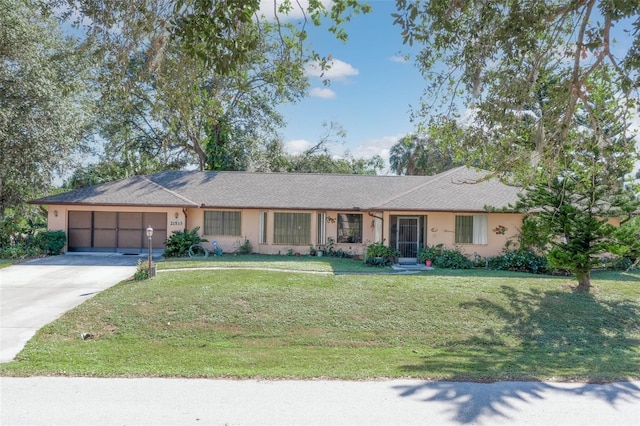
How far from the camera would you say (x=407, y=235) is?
16906 mm

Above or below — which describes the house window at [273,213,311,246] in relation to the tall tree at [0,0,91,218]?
below

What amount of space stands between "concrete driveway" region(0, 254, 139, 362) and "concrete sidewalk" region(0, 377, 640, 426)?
8.42ft

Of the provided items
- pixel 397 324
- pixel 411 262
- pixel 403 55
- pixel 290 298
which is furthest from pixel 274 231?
pixel 403 55

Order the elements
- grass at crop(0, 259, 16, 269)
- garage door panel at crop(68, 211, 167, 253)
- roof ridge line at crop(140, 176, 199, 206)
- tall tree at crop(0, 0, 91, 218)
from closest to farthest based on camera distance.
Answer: grass at crop(0, 259, 16, 269) → tall tree at crop(0, 0, 91, 218) → roof ridge line at crop(140, 176, 199, 206) → garage door panel at crop(68, 211, 167, 253)

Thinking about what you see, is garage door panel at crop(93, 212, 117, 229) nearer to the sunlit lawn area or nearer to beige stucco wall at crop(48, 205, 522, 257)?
beige stucco wall at crop(48, 205, 522, 257)

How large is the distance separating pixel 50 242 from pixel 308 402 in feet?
53.1

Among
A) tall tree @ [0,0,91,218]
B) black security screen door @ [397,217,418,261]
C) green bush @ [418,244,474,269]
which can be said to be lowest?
green bush @ [418,244,474,269]

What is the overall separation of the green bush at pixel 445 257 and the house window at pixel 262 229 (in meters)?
6.51

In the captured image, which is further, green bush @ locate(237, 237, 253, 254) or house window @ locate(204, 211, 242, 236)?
house window @ locate(204, 211, 242, 236)

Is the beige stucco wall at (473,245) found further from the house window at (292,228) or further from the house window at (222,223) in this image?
the house window at (222,223)

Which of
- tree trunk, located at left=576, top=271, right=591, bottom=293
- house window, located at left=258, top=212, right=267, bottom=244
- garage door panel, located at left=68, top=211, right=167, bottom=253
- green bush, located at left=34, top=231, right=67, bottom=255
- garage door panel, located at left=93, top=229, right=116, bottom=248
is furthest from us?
garage door panel, located at left=93, top=229, right=116, bottom=248

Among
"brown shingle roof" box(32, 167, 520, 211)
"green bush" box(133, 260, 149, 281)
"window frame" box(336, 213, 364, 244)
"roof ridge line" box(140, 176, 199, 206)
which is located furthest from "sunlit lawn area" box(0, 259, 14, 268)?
"window frame" box(336, 213, 364, 244)

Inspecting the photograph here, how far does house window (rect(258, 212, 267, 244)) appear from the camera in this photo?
18.0 m

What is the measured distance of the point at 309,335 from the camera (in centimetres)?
847
